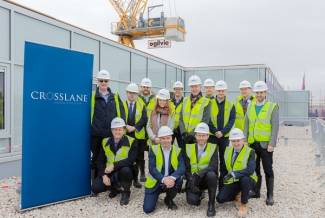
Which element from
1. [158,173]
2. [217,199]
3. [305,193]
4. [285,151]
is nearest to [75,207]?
[158,173]

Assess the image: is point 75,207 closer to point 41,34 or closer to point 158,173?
point 158,173

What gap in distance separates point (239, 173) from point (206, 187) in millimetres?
564

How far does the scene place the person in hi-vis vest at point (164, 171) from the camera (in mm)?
4797

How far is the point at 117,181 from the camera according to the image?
520 centimetres

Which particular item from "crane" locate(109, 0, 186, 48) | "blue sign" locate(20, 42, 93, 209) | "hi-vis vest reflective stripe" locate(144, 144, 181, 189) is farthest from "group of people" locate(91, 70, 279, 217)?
"crane" locate(109, 0, 186, 48)

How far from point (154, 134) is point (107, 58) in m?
4.94

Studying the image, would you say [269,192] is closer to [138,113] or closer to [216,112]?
[216,112]

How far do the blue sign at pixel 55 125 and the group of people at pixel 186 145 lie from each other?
24 centimetres

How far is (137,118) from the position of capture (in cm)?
574

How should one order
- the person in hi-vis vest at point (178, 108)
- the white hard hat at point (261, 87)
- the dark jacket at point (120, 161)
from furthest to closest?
the person in hi-vis vest at point (178, 108) < the dark jacket at point (120, 161) < the white hard hat at point (261, 87)

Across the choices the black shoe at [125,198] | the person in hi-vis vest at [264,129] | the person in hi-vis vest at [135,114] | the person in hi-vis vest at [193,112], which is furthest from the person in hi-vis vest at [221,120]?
the black shoe at [125,198]

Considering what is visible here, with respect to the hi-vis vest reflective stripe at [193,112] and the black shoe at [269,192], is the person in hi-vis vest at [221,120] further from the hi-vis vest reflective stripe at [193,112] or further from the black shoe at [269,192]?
the black shoe at [269,192]

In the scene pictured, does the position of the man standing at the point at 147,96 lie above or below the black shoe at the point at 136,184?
above

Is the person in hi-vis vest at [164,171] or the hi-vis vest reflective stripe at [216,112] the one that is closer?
the person in hi-vis vest at [164,171]
